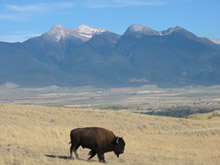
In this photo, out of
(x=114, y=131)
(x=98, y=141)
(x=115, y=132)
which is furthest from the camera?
(x=114, y=131)

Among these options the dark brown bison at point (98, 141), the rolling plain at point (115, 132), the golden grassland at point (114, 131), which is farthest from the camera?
the rolling plain at point (115, 132)

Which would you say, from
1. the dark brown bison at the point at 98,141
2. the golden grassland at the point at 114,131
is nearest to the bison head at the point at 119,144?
the dark brown bison at the point at 98,141

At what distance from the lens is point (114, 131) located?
36.1 metres

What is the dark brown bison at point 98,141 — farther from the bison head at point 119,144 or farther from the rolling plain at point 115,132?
the rolling plain at point 115,132

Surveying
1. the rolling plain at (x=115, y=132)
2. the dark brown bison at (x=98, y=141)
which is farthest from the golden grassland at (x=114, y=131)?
the dark brown bison at (x=98, y=141)

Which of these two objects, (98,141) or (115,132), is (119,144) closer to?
(98,141)

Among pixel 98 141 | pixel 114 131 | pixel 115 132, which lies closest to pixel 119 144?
pixel 98 141

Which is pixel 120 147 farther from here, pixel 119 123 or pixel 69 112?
pixel 69 112

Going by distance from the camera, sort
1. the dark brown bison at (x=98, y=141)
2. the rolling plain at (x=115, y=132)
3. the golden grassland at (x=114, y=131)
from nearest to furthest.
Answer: the dark brown bison at (x=98, y=141)
the golden grassland at (x=114, y=131)
the rolling plain at (x=115, y=132)

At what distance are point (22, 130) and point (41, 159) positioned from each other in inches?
414

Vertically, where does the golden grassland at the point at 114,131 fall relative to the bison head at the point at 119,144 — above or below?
below

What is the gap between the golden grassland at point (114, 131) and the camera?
61.1 ft

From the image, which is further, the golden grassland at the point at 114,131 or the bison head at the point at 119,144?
the golden grassland at the point at 114,131

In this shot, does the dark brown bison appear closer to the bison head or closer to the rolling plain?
the bison head
